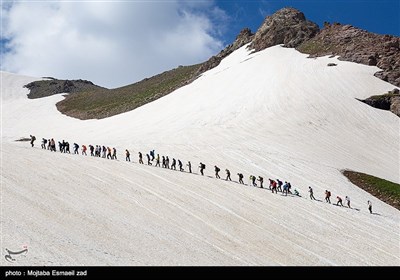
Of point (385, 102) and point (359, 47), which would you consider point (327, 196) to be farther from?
point (359, 47)

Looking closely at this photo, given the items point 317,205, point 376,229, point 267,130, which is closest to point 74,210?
point 317,205

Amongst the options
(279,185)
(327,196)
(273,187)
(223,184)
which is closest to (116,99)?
(223,184)

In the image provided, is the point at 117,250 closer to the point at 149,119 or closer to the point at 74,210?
the point at 74,210

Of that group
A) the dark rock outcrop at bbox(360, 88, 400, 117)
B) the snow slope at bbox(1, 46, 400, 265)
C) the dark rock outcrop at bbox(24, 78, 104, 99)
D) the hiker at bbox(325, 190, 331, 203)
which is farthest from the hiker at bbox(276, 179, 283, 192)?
the dark rock outcrop at bbox(24, 78, 104, 99)

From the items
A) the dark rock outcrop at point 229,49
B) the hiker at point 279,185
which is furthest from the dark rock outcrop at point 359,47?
the hiker at point 279,185

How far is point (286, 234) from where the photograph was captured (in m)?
29.1

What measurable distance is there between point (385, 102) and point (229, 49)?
6550 centimetres

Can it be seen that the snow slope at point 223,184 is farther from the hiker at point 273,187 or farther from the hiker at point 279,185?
the hiker at point 279,185

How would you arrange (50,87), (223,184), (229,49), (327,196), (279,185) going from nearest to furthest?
(327,196) → (279,185) → (223,184) → (229,49) → (50,87)

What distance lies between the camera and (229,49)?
435 feet

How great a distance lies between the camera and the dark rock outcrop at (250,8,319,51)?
117 m

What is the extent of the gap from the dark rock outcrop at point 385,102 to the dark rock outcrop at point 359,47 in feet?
30.3

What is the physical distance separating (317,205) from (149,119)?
4990 centimetres

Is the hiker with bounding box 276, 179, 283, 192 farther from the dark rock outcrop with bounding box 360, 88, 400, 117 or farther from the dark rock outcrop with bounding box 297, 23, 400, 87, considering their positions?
the dark rock outcrop with bounding box 297, 23, 400, 87
